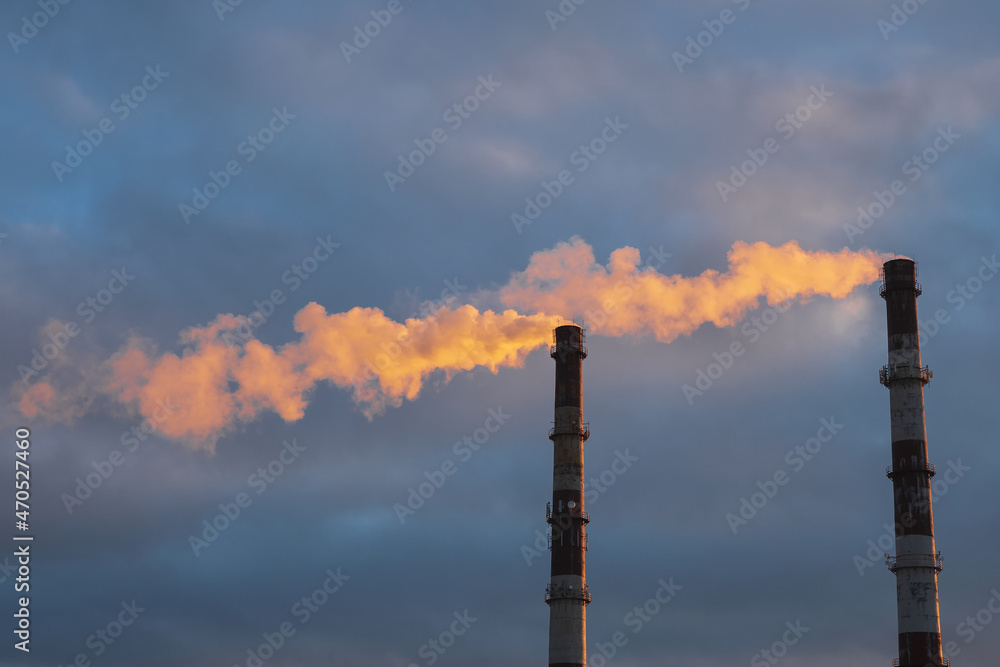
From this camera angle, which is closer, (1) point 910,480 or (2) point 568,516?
(1) point 910,480

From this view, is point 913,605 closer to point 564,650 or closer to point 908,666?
point 908,666

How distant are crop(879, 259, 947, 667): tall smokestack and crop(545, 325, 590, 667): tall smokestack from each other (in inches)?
732

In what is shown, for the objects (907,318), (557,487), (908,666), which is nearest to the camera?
(908,666)

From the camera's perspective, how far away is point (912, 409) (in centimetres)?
6688

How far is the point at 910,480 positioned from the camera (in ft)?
216

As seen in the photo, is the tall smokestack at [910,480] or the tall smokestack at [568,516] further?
the tall smokestack at [568,516]

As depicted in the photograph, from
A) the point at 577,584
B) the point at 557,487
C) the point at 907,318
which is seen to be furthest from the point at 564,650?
the point at 907,318

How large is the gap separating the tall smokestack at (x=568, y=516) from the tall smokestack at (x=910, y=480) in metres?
18.6

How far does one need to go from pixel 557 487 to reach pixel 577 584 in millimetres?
6154

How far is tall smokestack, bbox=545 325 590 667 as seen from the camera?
71312 millimetres

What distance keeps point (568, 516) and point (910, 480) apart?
2048 centimetres

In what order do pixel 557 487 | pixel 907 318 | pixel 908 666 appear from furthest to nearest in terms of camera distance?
pixel 557 487 < pixel 907 318 < pixel 908 666

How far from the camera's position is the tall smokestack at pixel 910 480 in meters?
63.8

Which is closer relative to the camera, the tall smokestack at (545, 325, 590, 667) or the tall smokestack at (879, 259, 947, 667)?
the tall smokestack at (879, 259, 947, 667)
